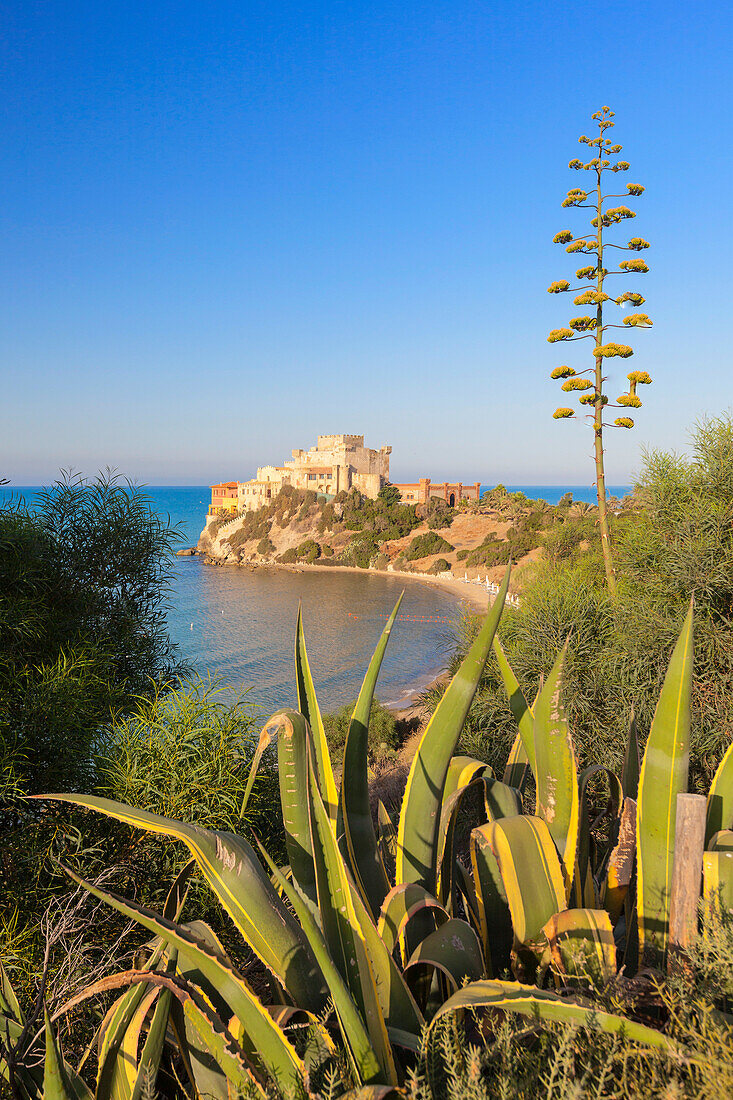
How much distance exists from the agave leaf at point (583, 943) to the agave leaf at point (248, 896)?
637 millimetres

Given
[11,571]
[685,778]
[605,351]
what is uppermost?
[605,351]

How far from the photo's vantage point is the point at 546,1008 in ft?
4.30

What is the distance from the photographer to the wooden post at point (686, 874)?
168cm

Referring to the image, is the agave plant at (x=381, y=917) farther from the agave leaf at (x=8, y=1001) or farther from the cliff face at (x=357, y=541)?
the cliff face at (x=357, y=541)

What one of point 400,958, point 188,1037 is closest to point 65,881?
point 188,1037

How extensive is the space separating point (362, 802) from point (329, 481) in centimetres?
6812

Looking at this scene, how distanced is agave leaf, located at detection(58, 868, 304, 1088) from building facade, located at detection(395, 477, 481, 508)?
63.0 m

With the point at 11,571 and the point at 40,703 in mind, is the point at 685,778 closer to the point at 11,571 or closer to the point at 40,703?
the point at 40,703

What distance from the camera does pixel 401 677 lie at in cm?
2797

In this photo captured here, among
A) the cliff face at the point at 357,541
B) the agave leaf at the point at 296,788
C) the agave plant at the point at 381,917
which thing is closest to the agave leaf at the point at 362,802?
the agave plant at the point at 381,917

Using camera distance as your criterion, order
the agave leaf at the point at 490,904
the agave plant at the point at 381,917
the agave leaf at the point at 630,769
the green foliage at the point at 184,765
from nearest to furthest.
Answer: the agave plant at the point at 381,917, the agave leaf at the point at 490,904, the agave leaf at the point at 630,769, the green foliage at the point at 184,765

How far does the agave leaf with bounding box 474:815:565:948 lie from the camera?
183 cm

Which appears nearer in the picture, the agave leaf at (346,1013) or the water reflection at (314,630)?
the agave leaf at (346,1013)

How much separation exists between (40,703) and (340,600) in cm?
4120
